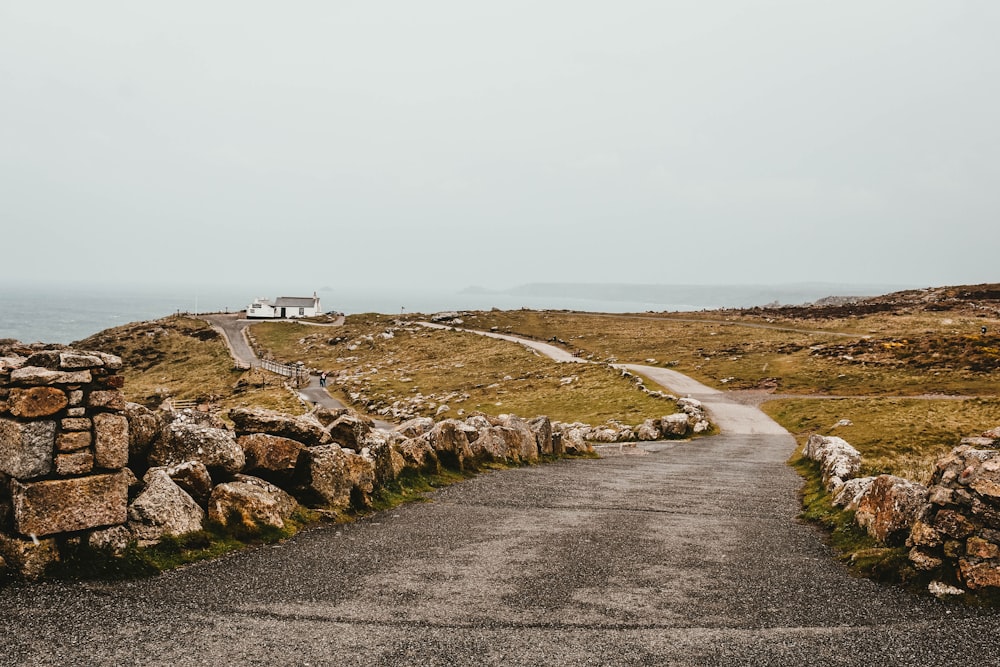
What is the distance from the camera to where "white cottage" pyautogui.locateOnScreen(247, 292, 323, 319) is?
143 meters

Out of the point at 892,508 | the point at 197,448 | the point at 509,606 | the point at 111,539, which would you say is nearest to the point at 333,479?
the point at 197,448

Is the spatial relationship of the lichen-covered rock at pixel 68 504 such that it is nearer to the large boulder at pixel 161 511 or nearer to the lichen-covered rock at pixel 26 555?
the lichen-covered rock at pixel 26 555

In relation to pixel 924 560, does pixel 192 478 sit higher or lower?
higher

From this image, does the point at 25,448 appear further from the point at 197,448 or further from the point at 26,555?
the point at 197,448

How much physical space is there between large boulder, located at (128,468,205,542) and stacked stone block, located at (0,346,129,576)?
476 mm

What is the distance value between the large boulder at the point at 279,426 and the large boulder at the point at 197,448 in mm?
1566

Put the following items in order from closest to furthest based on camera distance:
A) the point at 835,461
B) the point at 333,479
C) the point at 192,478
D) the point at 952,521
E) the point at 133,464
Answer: the point at 952,521
the point at 192,478
the point at 133,464
the point at 333,479
the point at 835,461

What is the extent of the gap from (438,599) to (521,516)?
695 centimetres

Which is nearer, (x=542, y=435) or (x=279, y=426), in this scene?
(x=279, y=426)

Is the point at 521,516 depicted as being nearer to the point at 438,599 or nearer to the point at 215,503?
A: the point at 438,599

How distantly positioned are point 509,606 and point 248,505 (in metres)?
7.55

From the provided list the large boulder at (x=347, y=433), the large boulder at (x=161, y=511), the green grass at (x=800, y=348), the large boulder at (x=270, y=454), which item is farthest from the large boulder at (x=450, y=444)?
the green grass at (x=800, y=348)

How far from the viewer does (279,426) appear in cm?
1905

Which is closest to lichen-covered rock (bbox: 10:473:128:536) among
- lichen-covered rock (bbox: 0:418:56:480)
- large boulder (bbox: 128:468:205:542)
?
lichen-covered rock (bbox: 0:418:56:480)
